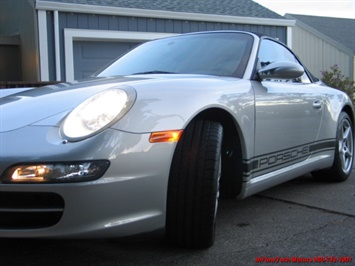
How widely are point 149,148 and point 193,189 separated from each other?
1.28 feet

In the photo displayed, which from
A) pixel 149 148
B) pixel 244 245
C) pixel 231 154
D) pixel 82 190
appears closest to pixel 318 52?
pixel 231 154

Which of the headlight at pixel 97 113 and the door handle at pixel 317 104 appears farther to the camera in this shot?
the door handle at pixel 317 104

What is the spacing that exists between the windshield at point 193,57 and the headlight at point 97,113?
103 centimetres

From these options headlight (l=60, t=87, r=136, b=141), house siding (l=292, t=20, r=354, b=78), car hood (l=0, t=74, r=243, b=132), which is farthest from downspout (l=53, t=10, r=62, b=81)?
house siding (l=292, t=20, r=354, b=78)

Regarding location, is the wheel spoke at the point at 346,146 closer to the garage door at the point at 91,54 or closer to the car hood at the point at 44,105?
the car hood at the point at 44,105

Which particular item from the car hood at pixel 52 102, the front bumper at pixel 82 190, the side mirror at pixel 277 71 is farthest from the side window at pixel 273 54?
the front bumper at pixel 82 190

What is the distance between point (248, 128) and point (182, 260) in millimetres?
989

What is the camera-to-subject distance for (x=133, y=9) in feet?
31.7

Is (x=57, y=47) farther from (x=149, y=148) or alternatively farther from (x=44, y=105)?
(x=149, y=148)

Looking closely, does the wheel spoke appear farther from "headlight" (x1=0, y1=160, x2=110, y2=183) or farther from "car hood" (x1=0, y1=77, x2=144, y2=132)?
"headlight" (x1=0, y1=160, x2=110, y2=183)

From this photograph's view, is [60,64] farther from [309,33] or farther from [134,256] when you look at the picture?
[309,33]

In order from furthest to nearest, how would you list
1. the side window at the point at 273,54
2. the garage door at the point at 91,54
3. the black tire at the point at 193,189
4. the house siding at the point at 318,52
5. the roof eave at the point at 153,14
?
the house siding at the point at 318,52, the garage door at the point at 91,54, the roof eave at the point at 153,14, the side window at the point at 273,54, the black tire at the point at 193,189

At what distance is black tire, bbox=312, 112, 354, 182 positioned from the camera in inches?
179

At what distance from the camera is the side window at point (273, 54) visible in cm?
370
